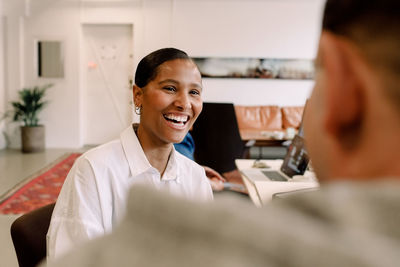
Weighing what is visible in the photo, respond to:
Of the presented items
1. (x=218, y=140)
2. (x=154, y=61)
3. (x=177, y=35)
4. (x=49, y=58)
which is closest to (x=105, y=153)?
(x=154, y=61)

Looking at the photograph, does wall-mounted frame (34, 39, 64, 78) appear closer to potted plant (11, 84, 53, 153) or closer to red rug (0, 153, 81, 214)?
potted plant (11, 84, 53, 153)

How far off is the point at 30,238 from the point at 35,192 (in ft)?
11.2

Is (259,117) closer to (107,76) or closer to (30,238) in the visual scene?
(107,76)

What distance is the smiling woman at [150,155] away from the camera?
1.13m

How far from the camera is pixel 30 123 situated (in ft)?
23.3

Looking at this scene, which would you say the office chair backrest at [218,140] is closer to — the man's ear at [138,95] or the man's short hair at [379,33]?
the man's ear at [138,95]

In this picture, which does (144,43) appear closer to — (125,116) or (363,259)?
(125,116)

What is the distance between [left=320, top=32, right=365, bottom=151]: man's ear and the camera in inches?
Answer: 11.7

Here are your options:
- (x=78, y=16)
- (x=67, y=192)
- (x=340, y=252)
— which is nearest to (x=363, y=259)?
(x=340, y=252)

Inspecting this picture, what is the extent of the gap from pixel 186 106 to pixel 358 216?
1159 mm

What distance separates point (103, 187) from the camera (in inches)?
45.3

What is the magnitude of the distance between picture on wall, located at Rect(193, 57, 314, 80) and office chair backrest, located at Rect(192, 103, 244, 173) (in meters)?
3.90

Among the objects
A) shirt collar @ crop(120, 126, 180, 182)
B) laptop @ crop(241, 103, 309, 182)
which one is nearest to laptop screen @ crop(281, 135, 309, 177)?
laptop @ crop(241, 103, 309, 182)

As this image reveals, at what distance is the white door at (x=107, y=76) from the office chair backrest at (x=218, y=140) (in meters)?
4.30
